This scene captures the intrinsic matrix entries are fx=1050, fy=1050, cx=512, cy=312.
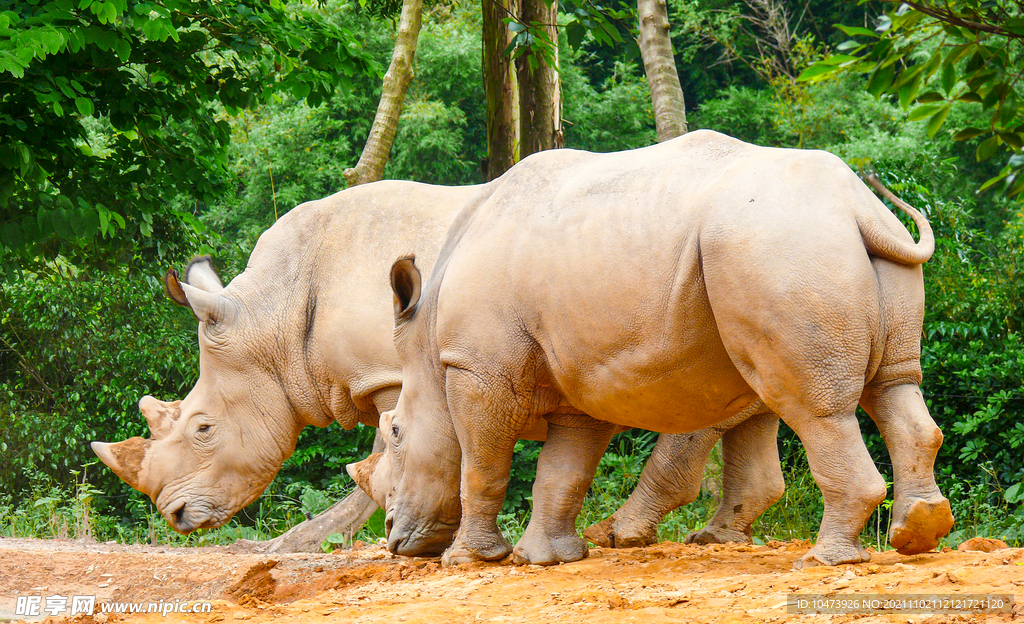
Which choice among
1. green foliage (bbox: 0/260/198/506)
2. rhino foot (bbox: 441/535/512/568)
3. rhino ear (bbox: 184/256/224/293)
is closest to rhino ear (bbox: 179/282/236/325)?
rhino ear (bbox: 184/256/224/293)

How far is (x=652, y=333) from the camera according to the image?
12.7 feet

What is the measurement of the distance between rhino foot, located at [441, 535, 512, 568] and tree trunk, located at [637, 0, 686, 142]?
3517 mm

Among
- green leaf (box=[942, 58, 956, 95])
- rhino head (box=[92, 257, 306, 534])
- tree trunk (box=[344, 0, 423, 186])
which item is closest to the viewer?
green leaf (box=[942, 58, 956, 95])

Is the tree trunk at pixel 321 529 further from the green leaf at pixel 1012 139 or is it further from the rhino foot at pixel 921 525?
the green leaf at pixel 1012 139

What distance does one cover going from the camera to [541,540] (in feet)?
15.0

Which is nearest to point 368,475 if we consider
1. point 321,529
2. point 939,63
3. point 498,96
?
point 321,529

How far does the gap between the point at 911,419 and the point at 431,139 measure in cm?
1620

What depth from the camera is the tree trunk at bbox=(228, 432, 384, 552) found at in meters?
7.09

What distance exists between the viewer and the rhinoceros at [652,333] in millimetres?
3529

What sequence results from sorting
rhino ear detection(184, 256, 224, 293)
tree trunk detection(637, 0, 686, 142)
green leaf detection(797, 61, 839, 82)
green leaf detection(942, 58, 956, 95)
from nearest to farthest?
green leaf detection(797, 61, 839, 82), green leaf detection(942, 58, 956, 95), rhino ear detection(184, 256, 224, 293), tree trunk detection(637, 0, 686, 142)

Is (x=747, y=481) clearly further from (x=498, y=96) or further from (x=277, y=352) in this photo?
(x=498, y=96)

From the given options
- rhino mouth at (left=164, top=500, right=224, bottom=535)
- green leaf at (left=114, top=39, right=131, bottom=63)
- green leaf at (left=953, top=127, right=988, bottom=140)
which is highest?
green leaf at (left=114, top=39, right=131, bottom=63)

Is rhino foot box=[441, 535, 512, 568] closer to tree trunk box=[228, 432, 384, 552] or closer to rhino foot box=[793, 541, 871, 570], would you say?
rhino foot box=[793, 541, 871, 570]

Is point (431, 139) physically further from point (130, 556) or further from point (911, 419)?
A: point (911, 419)
